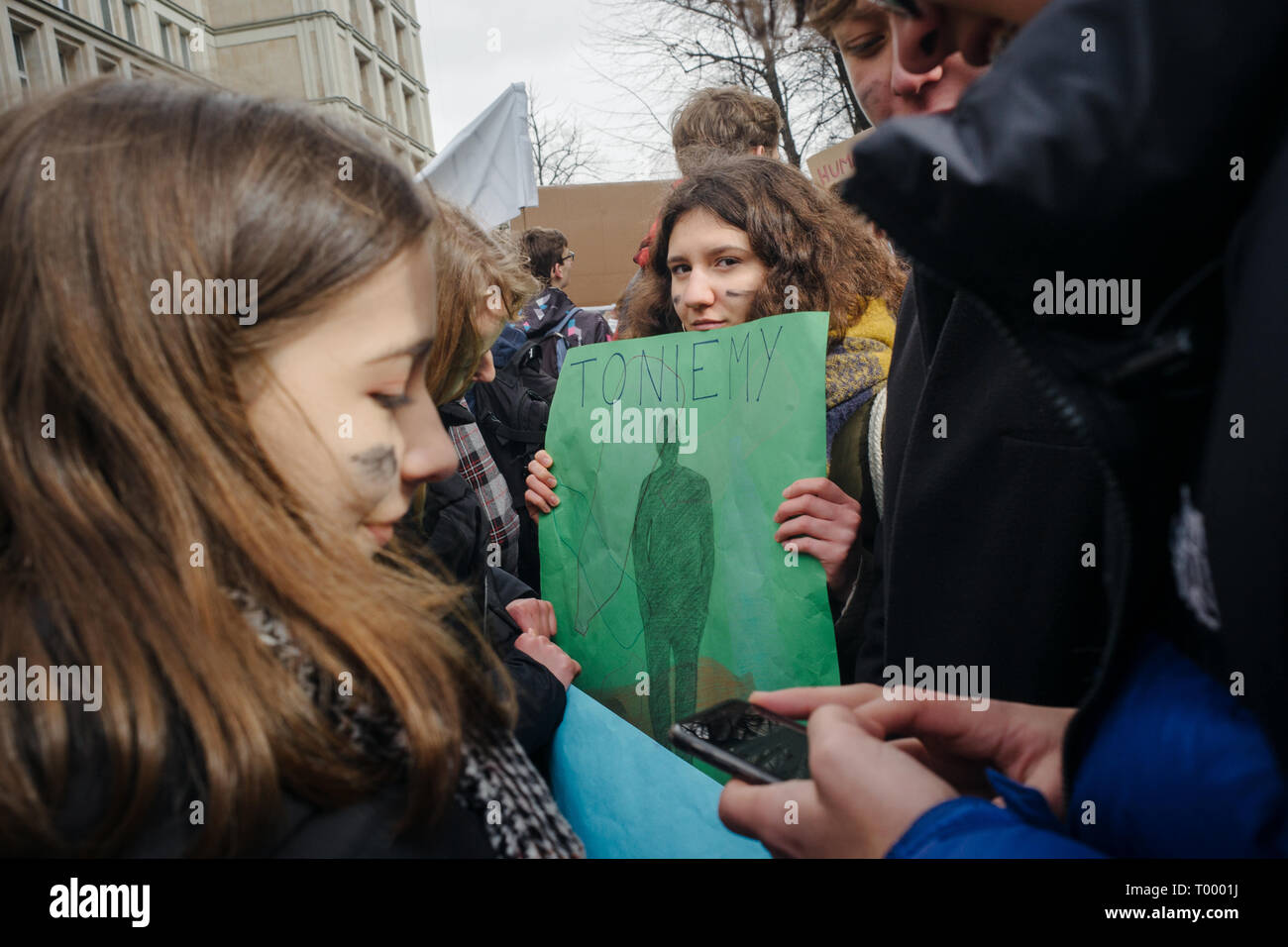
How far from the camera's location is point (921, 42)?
95 cm

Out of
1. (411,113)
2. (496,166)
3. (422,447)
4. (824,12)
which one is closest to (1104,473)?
(422,447)

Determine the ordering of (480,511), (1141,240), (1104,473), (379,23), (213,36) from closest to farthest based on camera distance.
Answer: (1141,240)
(1104,473)
(480,511)
(213,36)
(379,23)

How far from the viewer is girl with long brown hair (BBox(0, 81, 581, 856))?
662 mm

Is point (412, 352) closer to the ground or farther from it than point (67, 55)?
closer to the ground

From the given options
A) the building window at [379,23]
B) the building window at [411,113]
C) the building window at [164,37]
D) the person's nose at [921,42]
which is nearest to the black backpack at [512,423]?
the person's nose at [921,42]

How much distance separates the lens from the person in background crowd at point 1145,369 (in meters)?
0.50

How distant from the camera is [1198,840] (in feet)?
2.00

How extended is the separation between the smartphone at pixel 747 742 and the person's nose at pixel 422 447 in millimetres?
431

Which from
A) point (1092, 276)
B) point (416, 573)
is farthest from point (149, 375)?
point (1092, 276)

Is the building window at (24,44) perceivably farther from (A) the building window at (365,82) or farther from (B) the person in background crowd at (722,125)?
(B) the person in background crowd at (722,125)

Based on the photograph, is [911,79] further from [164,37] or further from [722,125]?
[164,37]

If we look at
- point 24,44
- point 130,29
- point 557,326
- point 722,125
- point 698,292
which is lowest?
point 698,292

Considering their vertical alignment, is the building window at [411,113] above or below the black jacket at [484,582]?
above

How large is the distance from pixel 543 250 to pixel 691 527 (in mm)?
4268
